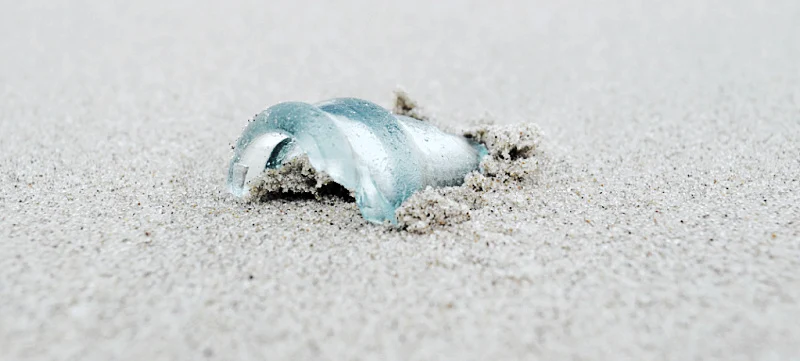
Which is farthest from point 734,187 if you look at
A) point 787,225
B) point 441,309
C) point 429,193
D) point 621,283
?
point 441,309

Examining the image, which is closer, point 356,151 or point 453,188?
point 356,151

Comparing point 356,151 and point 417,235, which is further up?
point 356,151

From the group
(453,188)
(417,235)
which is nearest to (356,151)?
(417,235)

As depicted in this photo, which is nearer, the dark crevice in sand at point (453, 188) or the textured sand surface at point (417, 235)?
the textured sand surface at point (417, 235)

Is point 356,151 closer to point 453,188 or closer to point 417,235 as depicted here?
point 417,235

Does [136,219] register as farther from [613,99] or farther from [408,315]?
[613,99]
